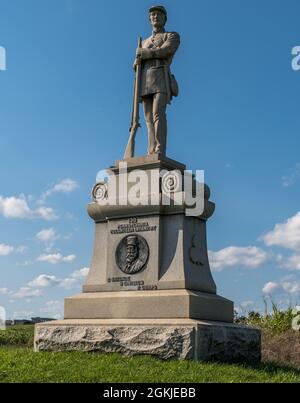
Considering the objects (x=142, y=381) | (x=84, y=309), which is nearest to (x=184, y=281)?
(x=84, y=309)

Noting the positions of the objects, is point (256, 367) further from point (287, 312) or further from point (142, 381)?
point (287, 312)

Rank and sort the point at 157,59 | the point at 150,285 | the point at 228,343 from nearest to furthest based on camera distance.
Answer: the point at 228,343
the point at 150,285
the point at 157,59

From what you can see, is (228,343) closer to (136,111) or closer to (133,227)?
(133,227)

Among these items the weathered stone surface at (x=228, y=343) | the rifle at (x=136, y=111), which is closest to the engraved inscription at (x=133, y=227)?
the rifle at (x=136, y=111)

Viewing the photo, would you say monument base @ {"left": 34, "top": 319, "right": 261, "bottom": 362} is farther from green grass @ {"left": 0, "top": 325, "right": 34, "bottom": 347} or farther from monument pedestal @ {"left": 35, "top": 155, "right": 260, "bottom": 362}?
green grass @ {"left": 0, "top": 325, "right": 34, "bottom": 347}

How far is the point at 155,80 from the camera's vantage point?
10.9 meters

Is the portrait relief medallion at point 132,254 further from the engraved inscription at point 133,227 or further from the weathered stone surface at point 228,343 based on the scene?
the weathered stone surface at point 228,343

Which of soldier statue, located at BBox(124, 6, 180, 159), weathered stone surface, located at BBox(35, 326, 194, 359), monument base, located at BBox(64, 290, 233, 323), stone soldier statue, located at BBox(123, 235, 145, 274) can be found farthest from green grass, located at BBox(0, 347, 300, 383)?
soldier statue, located at BBox(124, 6, 180, 159)

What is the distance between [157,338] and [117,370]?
123 cm

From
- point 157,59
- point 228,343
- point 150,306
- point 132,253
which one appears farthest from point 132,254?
point 157,59

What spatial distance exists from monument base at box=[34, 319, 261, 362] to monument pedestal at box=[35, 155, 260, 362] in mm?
14

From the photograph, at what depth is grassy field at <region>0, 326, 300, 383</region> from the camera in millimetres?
7223

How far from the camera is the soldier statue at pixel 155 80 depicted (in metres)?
10.8
